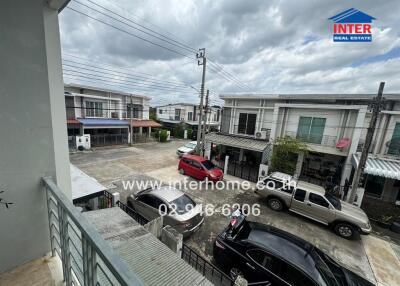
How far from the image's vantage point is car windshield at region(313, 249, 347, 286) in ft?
12.2

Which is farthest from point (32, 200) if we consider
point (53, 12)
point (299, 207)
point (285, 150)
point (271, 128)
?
point (271, 128)

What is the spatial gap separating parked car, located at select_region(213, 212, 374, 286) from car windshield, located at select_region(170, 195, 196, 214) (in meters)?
1.66

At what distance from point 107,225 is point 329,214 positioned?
7.80m

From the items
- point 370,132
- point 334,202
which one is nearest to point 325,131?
point 370,132

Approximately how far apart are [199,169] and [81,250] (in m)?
9.66

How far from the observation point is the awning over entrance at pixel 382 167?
859 cm

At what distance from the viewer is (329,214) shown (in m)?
7.00

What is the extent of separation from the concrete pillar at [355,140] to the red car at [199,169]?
731 cm

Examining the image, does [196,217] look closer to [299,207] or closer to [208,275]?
[208,275]

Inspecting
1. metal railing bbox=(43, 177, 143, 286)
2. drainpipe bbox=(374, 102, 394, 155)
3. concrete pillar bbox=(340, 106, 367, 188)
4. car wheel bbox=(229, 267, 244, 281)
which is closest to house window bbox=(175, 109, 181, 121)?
concrete pillar bbox=(340, 106, 367, 188)

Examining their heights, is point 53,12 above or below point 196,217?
above

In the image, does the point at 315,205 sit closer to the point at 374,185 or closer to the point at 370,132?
the point at 370,132

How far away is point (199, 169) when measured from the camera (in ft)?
37.0

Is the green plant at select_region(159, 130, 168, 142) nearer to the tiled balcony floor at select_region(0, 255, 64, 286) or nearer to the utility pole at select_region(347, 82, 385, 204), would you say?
the utility pole at select_region(347, 82, 385, 204)
